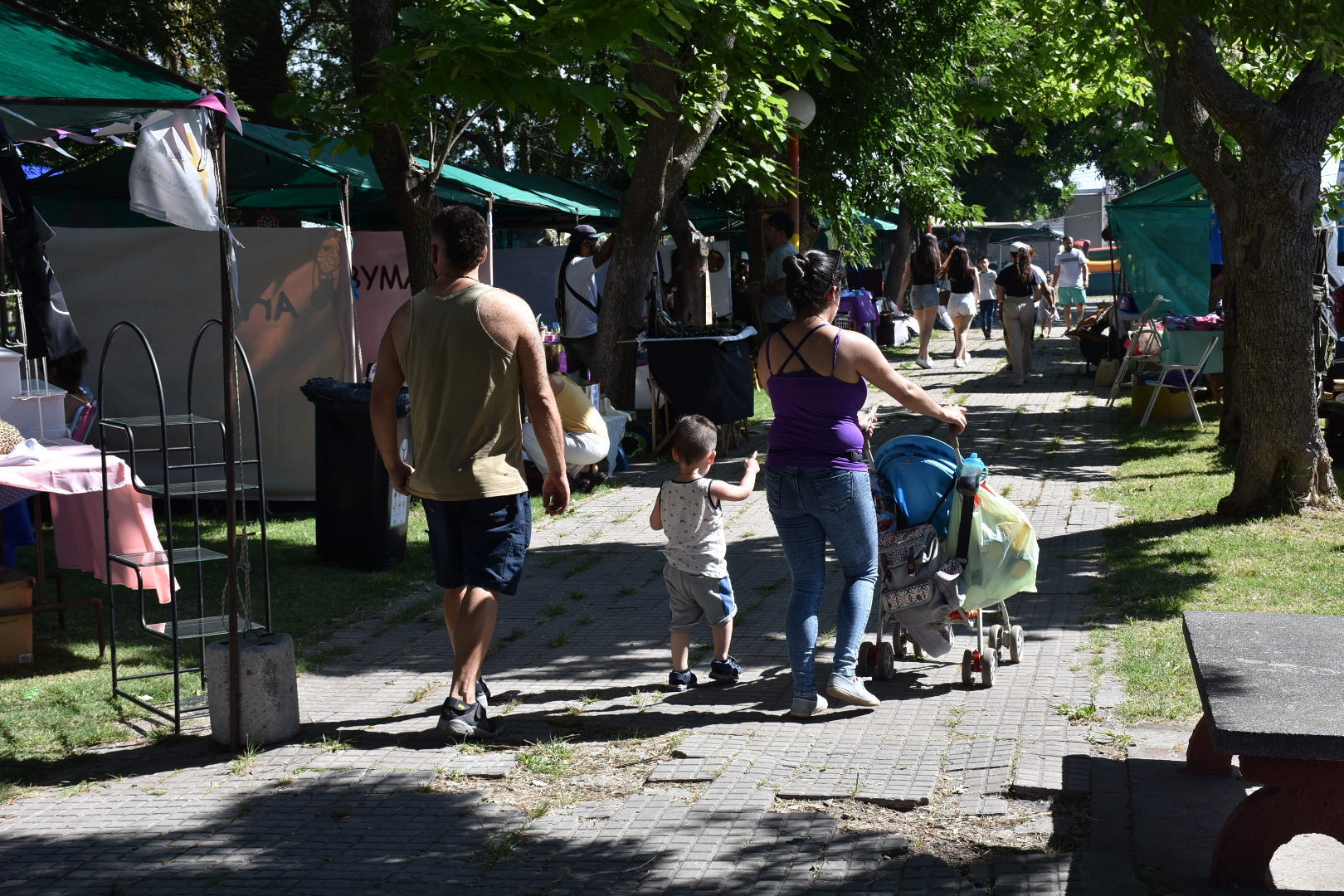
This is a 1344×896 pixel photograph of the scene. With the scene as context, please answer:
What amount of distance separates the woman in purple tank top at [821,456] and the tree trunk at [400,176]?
224 inches

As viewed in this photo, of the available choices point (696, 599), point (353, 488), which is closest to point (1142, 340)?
point (353, 488)

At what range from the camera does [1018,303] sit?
18172 mm

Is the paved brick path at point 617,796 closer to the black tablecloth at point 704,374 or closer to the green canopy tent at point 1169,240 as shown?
the black tablecloth at point 704,374

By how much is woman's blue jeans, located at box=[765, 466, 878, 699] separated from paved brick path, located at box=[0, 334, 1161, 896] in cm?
28

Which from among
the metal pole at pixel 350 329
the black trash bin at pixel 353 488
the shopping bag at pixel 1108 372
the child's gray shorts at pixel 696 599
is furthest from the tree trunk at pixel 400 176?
the shopping bag at pixel 1108 372

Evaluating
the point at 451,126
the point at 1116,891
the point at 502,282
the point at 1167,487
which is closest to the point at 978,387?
the point at 502,282

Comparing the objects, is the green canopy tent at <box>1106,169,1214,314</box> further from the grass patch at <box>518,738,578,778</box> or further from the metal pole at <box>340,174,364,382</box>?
the grass patch at <box>518,738,578,778</box>

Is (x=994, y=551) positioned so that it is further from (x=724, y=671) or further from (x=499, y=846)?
(x=499, y=846)

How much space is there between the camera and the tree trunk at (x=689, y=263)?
1677cm

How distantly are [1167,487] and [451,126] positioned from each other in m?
6.12

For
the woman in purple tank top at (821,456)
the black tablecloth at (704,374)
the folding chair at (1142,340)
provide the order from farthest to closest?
the folding chair at (1142,340) < the black tablecloth at (704,374) < the woman in purple tank top at (821,456)

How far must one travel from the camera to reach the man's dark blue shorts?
5215 millimetres

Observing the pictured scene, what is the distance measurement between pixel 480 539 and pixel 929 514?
1.87 metres

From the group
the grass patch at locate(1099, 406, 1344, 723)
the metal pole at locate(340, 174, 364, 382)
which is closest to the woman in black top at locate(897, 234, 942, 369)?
the grass patch at locate(1099, 406, 1344, 723)
